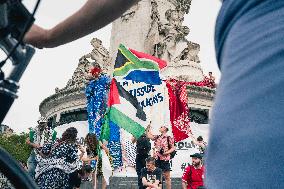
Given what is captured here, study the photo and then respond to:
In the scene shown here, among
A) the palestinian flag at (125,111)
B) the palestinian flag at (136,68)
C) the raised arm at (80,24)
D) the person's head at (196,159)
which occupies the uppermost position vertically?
the palestinian flag at (136,68)

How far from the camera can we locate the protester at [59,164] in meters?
7.16

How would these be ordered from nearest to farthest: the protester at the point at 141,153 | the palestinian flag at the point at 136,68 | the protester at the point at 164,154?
the protester at the point at 164,154
the protester at the point at 141,153
the palestinian flag at the point at 136,68

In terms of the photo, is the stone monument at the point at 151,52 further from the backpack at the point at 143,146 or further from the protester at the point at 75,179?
the protester at the point at 75,179

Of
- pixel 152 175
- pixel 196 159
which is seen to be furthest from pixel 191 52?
pixel 152 175

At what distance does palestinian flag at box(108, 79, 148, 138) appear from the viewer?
11.2 meters

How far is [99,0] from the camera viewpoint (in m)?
1.40

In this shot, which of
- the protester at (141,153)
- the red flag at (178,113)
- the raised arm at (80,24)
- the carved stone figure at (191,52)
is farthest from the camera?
the carved stone figure at (191,52)

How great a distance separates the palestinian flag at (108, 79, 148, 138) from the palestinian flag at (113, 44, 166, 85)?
505 millimetres

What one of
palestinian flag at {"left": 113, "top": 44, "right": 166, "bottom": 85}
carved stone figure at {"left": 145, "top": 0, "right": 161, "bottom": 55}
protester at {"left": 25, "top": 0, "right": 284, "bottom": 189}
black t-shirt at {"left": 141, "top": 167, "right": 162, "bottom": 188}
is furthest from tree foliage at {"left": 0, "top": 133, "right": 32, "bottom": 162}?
protester at {"left": 25, "top": 0, "right": 284, "bottom": 189}

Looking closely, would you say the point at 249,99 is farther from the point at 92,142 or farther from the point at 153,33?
the point at 153,33

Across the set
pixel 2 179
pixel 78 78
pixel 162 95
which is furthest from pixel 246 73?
pixel 78 78

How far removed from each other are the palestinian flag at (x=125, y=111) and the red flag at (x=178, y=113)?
266 centimetres

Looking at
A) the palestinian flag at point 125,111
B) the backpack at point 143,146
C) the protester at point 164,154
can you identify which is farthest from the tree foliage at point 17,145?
the protester at point 164,154

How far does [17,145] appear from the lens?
57.1 meters
